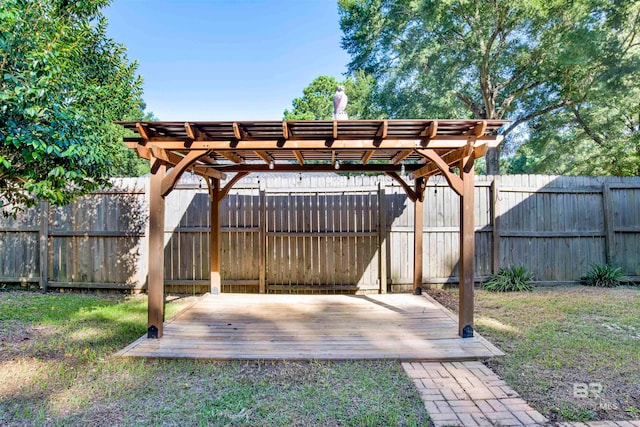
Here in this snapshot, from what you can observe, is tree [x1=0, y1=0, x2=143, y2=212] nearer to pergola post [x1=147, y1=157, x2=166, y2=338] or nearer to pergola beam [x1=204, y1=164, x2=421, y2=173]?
pergola post [x1=147, y1=157, x2=166, y2=338]

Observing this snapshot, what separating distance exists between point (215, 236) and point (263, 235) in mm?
804

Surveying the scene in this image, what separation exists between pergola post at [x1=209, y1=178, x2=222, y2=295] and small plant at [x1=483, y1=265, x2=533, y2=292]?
4.48 meters

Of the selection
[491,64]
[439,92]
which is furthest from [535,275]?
[491,64]

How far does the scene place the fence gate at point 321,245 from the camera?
5719mm

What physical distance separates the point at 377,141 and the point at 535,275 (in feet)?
14.6

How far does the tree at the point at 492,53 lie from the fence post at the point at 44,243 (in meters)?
8.89

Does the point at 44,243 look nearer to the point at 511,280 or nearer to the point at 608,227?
the point at 511,280

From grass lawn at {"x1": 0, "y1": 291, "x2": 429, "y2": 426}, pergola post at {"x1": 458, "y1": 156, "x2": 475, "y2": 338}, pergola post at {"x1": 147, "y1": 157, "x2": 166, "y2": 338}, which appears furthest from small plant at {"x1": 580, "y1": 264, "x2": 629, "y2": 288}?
pergola post at {"x1": 147, "y1": 157, "x2": 166, "y2": 338}

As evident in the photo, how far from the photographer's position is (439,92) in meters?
9.62

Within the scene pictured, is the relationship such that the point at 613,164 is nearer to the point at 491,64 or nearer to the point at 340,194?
the point at 491,64

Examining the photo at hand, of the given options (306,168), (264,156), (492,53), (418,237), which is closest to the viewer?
(264,156)

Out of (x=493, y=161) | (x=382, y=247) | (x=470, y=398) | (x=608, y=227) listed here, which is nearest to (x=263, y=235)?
(x=382, y=247)

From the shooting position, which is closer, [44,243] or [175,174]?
[175,174]

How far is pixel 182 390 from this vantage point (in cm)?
253
